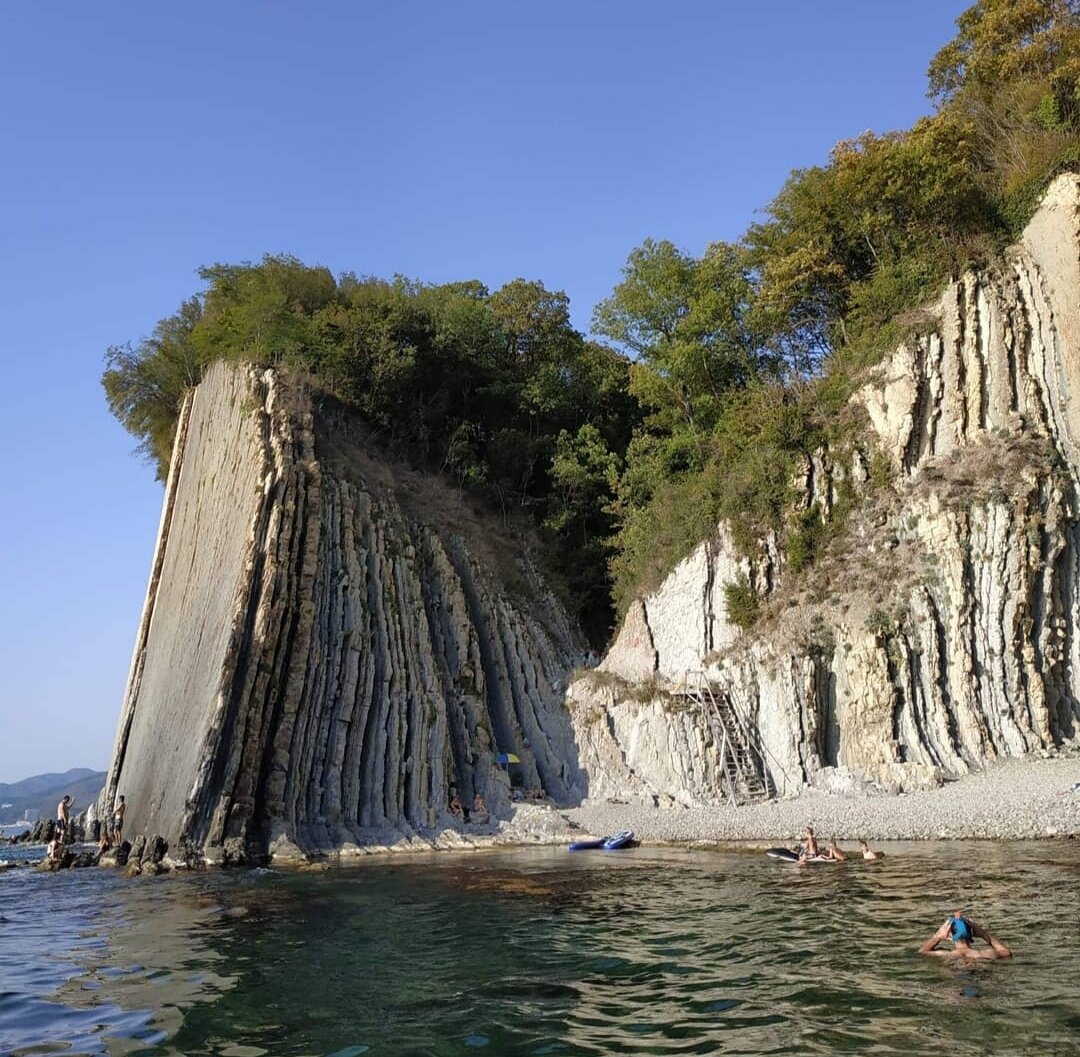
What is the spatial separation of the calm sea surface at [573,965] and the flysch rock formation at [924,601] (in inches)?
300

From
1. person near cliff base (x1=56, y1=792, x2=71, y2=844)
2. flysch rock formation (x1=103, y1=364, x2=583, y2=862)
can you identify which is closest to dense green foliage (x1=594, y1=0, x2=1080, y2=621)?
flysch rock formation (x1=103, y1=364, x2=583, y2=862)

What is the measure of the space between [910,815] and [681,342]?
21593 mm

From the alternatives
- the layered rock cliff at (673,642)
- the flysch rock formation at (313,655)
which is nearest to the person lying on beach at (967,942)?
the layered rock cliff at (673,642)

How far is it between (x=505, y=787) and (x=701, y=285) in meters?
21.8

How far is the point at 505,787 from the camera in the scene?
29.1 m

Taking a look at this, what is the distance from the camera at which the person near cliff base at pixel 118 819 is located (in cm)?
2780

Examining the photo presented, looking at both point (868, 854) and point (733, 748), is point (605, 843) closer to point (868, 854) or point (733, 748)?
point (733, 748)

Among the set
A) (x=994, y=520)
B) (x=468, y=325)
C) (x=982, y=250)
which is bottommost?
(x=994, y=520)

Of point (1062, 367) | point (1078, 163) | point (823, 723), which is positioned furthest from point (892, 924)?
point (1078, 163)

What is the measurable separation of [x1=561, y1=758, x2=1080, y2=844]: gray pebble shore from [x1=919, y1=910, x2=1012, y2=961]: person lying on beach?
9.15 meters

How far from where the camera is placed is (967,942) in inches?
403

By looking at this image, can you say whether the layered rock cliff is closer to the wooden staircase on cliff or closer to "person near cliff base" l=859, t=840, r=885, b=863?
the wooden staircase on cliff

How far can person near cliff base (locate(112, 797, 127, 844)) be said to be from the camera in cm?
2780

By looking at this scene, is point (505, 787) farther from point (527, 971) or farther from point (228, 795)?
point (527, 971)
